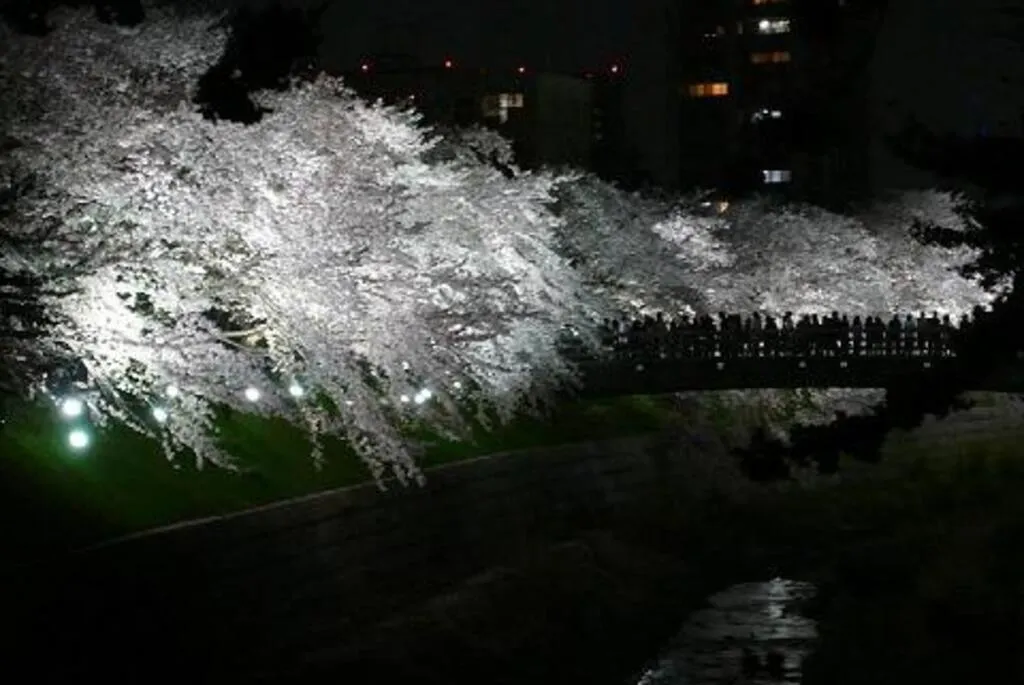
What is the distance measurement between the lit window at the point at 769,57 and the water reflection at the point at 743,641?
73.5 m

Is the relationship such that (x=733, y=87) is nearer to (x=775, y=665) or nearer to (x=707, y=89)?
(x=707, y=89)

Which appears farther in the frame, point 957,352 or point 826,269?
point 826,269

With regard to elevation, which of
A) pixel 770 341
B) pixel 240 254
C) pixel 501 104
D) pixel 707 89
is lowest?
pixel 770 341

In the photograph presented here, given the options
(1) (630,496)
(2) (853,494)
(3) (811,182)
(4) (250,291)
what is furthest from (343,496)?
(3) (811,182)

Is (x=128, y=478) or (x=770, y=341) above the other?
(x=128, y=478)

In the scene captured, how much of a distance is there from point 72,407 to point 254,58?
5154 mm

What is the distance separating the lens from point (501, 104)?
70812mm

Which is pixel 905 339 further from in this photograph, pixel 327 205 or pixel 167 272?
pixel 167 272

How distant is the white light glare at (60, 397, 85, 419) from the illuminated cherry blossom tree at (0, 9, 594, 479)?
0.33m

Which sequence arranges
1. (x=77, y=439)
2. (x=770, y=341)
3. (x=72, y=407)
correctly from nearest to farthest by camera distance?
(x=72, y=407), (x=77, y=439), (x=770, y=341)

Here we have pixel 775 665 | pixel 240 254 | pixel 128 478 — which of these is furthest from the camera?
pixel 240 254

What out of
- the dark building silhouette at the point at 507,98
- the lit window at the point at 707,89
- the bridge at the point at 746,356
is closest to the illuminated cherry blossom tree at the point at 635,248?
the bridge at the point at 746,356

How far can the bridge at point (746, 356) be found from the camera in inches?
1275

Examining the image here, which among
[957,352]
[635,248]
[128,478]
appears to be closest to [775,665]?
[957,352]
